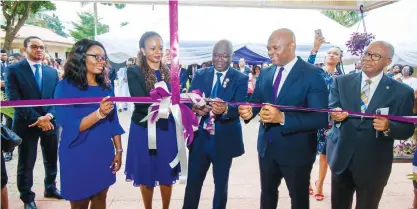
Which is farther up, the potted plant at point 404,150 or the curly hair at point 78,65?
the curly hair at point 78,65

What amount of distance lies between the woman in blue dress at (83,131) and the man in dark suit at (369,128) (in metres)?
1.89

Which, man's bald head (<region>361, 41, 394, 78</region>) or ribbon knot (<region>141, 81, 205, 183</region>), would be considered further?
man's bald head (<region>361, 41, 394, 78</region>)

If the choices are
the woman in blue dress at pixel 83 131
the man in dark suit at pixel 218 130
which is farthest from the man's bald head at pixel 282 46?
the woman in blue dress at pixel 83 131

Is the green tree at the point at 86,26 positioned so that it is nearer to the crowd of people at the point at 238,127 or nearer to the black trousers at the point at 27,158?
the black trousers at the point at 27,158

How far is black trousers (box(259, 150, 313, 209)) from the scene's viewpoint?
2.57 m

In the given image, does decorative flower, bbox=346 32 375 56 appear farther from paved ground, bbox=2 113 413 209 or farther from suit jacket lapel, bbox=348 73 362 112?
paved ground, bbox=2 113 413 209

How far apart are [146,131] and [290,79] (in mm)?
1396

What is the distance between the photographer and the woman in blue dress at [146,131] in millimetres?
2900

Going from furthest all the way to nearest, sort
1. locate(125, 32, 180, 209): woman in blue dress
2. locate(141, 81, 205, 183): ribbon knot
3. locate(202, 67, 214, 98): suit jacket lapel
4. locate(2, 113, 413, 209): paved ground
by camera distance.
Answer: locate(2, 113, 413, 209): paved ground, locate(202, 67, 214, 98): suit jacket lapel, locate(125, 32, 180, 209): woman in blue dress, locate(141, 81, 205, 183): ribbon knot

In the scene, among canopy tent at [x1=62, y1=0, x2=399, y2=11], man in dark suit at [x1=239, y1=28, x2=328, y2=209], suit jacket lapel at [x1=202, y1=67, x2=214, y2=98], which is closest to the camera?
man in dark suit at [x1=239, y1=28, x2=328, y2=209]

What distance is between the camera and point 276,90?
262cm

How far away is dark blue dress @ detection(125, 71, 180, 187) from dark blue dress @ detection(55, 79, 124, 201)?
527 millimetres

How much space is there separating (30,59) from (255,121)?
26.8ft

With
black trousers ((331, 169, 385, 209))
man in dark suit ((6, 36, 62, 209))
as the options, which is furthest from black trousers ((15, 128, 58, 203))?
black trousers ((331, 169, 385, 209))
